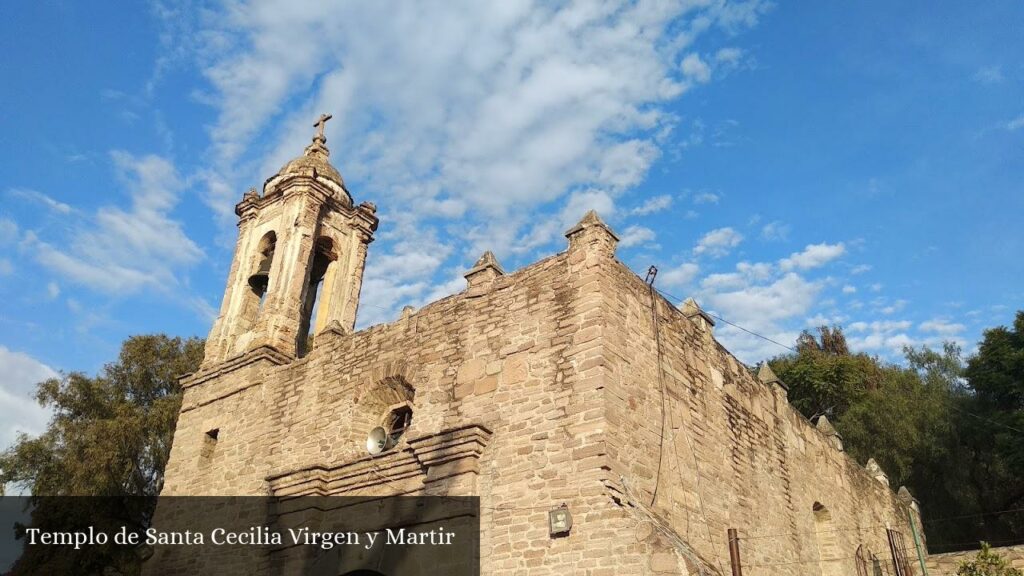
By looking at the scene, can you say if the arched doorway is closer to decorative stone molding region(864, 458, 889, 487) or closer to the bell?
decorative stone molding region(864, 458, 889, 487)

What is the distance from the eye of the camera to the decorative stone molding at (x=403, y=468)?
9305 millimetres

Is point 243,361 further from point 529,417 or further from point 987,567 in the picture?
point 987,567

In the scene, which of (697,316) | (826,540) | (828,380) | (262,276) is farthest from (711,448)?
(828,380)

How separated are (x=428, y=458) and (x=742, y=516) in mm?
4700

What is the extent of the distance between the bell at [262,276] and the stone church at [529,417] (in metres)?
0.04

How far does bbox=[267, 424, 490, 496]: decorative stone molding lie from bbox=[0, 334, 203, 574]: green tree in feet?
32.9

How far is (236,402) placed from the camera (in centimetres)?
1305

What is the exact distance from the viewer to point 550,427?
893 cm

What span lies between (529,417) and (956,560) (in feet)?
39.3

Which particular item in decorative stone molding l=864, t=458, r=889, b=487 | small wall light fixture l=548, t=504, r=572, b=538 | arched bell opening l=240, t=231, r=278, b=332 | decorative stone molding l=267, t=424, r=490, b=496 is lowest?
small wall light fixture l=548, t=504, r=572, b=538

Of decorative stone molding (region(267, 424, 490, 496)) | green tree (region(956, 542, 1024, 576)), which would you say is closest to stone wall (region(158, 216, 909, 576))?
decorative stone molding (region(267, 424, 490, 496))

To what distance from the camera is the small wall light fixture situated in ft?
26.7

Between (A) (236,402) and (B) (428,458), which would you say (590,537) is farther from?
(A) (236,402)

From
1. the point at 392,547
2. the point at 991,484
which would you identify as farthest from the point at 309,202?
the point at 991,484
